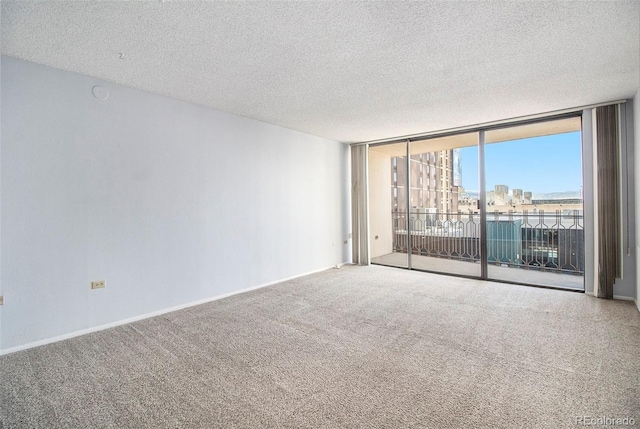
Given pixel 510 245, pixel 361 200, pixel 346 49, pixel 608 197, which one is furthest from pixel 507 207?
pixel 346 49

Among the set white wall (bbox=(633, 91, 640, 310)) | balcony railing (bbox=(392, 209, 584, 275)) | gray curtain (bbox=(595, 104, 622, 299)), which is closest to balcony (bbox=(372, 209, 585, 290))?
balcony railing (bbox=(392, 209, 584, 275))

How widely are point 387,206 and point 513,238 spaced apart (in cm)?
275

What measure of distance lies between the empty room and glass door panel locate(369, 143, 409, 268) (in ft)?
6.58

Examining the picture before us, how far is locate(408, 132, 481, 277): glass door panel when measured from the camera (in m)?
5.56

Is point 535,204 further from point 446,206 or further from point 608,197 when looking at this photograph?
point 446,206

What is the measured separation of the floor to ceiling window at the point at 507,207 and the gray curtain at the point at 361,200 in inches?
24.1

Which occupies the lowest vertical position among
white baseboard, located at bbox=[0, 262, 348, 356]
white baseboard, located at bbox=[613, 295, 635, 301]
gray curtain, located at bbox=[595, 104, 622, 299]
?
white baseboard, located at bbox=[613, 295, 635, 301]

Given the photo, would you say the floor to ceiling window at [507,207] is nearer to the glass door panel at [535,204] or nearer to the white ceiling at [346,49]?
the glass door panel at [535,204]

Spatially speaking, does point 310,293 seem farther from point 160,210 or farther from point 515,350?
point 515,350

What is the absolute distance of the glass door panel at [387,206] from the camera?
7.11 metres

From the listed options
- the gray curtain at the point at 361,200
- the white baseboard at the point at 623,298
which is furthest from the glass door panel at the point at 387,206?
the white baseboard at the point at 623,298

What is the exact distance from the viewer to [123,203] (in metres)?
3.20

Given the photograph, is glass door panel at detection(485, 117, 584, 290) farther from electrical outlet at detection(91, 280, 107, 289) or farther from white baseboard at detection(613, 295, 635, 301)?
electrical outlet at detection(91, 280, 107, 289)

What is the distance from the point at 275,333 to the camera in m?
2.93
